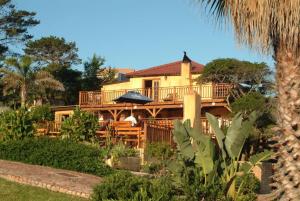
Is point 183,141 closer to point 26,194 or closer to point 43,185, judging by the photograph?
point 43,185

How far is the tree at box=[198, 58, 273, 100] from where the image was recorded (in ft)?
127

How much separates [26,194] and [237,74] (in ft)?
94.6

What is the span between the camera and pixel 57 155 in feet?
52.7

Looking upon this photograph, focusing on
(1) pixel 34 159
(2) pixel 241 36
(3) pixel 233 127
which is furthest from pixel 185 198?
(1) pixel 34 159

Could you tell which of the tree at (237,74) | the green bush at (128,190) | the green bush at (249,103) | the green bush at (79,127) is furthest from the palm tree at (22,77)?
the green bush at (128,190)

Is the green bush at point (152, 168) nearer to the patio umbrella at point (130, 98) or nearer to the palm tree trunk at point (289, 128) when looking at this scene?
the palm tree trunk at point (289, 128)

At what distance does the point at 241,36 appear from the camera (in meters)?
8.09

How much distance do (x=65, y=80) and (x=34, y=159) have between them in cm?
4045

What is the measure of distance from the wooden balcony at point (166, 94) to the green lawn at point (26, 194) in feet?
87.6

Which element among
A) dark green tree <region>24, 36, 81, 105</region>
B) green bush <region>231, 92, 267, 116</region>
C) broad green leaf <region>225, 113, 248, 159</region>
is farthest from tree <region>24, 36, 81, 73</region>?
broad green leaf <region>225, 113, 248, 159</region>

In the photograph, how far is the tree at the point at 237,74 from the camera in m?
38.8

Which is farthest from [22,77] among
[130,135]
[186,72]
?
[130,135]

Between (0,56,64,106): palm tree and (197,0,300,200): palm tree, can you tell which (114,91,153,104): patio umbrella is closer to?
(0,56,64,106): palm tree

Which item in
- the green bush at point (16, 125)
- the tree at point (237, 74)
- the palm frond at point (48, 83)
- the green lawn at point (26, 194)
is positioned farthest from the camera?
the palm frond at point (48, 83)
